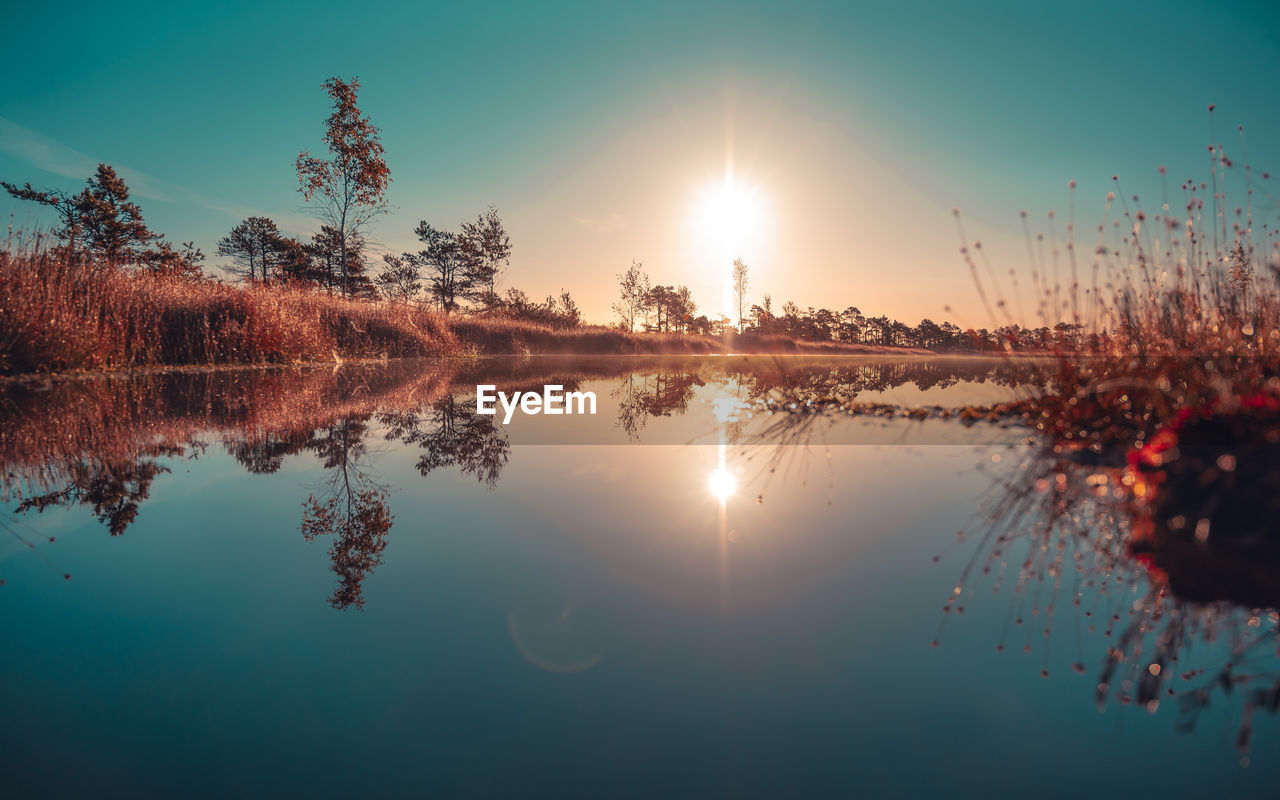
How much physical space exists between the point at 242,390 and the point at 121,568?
24.4 ft

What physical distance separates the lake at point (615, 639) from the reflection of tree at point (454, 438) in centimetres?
34

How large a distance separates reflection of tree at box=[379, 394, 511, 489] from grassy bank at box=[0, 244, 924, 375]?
680 cm

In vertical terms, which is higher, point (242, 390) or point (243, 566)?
point (242, 390)

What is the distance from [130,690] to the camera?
5.36 ft

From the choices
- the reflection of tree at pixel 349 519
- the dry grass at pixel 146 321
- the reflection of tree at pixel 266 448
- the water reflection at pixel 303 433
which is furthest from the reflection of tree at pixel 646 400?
the dry grass at pixel 146 321

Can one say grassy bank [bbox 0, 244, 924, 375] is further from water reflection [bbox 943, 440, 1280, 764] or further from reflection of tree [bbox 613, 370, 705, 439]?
water reflection [bbox 943, 440, 1280, 764]

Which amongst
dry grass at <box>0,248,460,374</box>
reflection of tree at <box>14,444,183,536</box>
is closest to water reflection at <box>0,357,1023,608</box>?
reflection of tree at <box>14,444,183,536</box>

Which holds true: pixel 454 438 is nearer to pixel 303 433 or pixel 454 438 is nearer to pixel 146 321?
pixel 303 433

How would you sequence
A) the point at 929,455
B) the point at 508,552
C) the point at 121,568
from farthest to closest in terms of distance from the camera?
the point at 929,455 < the point at 508,552 < the point at 121,568

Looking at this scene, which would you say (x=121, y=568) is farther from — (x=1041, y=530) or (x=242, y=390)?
(x=242, y=390)

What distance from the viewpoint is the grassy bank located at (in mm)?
8945

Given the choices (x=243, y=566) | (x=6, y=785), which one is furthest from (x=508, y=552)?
(x=6, y=785)

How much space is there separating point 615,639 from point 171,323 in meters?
15.0

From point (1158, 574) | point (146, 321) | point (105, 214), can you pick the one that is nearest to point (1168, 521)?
point (1158, 574)
